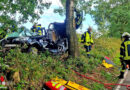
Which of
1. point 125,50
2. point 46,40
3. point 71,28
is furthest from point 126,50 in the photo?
point 46,40

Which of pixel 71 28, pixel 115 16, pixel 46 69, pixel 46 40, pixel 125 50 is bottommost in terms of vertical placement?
pixel 46 69

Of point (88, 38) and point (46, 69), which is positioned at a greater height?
point (88, 38)

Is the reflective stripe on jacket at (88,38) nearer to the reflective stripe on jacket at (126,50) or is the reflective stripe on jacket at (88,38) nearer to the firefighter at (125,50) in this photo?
the firefighter at (125,50)

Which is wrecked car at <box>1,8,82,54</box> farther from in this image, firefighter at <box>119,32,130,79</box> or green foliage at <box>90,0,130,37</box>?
green foliage at <box>90,0,130,37</box>

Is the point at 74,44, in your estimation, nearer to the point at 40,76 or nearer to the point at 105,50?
the point at 40,76

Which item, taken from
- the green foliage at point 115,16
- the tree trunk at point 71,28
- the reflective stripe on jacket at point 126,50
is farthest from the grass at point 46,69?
the green foliage at point 115,16

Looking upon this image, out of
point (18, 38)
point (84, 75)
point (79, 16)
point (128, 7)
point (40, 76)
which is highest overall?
point (128, 7)

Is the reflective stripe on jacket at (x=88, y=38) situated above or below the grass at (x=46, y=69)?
above

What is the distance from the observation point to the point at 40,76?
5562 millimetres

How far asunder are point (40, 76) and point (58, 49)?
167 inches

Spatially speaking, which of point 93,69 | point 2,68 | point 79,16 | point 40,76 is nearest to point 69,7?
point 79,16

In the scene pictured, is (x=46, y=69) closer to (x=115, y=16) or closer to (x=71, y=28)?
(x=71, y=28)

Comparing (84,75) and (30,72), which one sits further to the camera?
(84,75)

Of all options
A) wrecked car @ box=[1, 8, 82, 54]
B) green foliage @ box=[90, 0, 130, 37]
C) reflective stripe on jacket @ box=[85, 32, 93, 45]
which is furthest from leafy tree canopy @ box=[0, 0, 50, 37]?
green foliage @ box=[90, 0, 130, 37]
